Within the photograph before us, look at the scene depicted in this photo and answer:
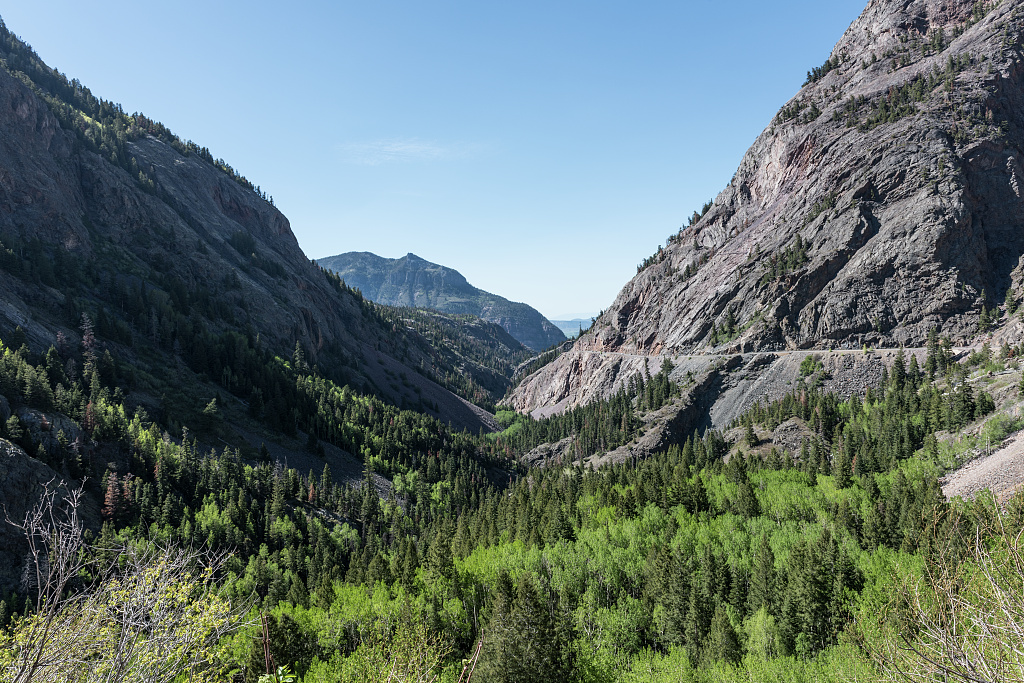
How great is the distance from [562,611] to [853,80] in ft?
708

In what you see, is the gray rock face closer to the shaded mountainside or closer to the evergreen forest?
the evergreen forest

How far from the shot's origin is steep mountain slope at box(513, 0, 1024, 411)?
4902 inches

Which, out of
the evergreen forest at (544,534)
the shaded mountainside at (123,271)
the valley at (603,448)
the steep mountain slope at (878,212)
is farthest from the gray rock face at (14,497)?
the steep mountain slope at (878,212)

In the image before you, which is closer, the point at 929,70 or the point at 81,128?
the point at 929,70

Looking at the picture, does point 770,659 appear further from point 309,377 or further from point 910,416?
point 309,377

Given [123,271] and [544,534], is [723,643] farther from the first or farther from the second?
[123,271]

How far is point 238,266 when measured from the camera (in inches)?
7594

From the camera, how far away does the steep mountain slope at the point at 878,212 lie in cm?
12450

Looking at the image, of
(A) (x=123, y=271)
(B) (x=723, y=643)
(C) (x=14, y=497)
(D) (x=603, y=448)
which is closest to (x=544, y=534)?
(B) (x=723, y=643)

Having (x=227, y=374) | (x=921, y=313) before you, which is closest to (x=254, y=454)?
(x=227, y=374)

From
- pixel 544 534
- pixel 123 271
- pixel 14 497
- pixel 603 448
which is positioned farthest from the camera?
pixel 123 271

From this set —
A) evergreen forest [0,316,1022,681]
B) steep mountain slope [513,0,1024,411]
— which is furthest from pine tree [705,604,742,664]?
steep mountain slope [513,0,1024,411]

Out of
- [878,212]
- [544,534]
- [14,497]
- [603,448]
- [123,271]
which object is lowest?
[544,534]

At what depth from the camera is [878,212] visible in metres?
141
